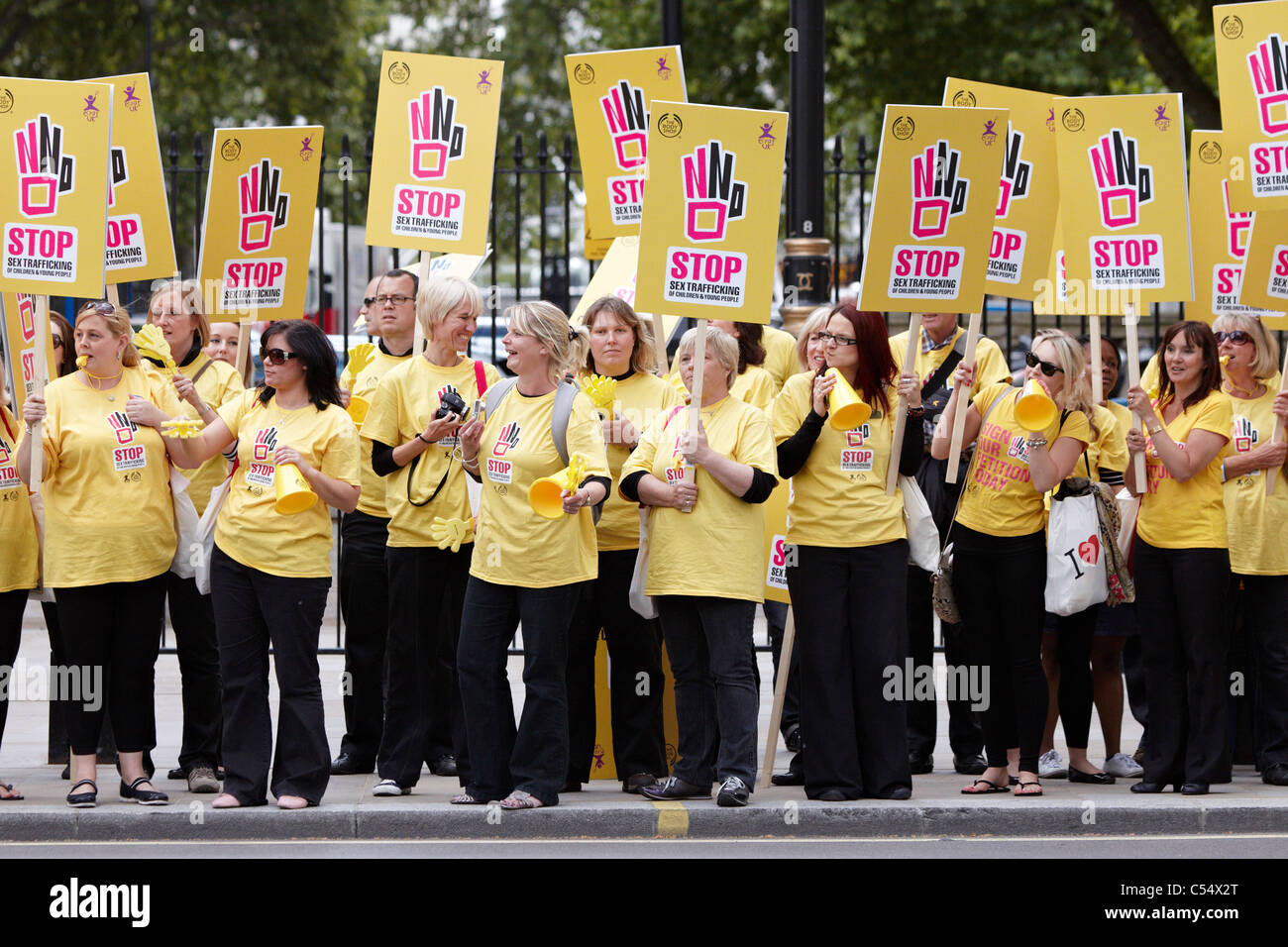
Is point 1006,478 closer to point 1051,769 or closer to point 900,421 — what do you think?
point 900,421

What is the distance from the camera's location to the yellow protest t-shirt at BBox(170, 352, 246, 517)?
7.94 m

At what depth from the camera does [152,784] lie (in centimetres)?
766

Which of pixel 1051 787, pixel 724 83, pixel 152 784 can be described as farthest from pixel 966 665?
pixel 724 83

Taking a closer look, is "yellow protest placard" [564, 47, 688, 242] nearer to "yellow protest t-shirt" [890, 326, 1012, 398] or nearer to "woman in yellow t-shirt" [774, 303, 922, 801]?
"yellow protest t-shirt" [890, 326, 1012, 398]

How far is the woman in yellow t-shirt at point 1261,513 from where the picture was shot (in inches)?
298

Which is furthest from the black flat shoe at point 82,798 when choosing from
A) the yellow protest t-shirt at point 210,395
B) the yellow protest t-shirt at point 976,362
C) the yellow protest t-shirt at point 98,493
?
the yellow protest t-shirt at point 976,362

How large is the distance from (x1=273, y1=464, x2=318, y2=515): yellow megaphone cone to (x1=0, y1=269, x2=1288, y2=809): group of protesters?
0.20 ft

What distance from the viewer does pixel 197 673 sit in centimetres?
768

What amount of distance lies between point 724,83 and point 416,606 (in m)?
16.5

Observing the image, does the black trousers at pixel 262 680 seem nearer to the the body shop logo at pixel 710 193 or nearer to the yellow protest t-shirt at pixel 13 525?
the yellow protest t-shirt at pixel 13 525

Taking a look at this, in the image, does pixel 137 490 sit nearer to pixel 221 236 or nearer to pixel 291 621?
pixel 291 621

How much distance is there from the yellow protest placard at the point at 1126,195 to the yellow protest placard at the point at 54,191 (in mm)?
4252

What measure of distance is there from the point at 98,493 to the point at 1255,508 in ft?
16.5

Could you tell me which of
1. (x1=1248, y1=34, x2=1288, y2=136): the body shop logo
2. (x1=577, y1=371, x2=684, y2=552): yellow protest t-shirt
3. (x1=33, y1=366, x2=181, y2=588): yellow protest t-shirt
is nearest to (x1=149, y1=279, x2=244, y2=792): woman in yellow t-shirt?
(x1=33, y1=366, x2=181, y2=588): yellow protest t-shirt
